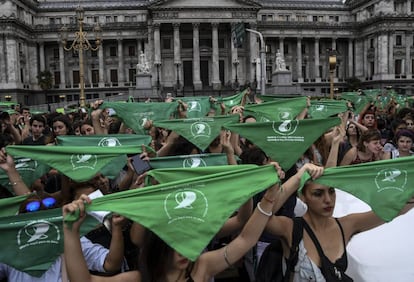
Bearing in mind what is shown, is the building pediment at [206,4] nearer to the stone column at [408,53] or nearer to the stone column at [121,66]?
the stone column at [121,66]

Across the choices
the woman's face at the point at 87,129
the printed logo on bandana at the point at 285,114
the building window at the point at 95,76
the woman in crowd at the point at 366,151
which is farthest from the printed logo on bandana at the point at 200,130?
the building window at the point at 95,76

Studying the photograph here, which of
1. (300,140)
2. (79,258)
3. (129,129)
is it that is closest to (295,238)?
(79,258)

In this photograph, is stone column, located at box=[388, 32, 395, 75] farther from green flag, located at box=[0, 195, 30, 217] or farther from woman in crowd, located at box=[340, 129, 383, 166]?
green flag, located at box=[0, 195, 30, 217]

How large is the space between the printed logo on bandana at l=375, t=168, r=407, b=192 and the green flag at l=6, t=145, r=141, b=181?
3.61 meters

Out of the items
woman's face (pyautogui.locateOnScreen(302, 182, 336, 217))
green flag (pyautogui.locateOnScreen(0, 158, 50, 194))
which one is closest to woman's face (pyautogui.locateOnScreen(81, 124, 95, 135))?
green flag (pyautogui.locateOnScreen(0, 158, 50, 194))

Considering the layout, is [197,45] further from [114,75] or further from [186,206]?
[186,206]

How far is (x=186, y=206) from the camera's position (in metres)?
3.91

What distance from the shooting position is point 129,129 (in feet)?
38.1

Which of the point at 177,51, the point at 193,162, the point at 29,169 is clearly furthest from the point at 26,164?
the point at 177,51

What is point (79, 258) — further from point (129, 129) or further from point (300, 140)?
point (129, 129)

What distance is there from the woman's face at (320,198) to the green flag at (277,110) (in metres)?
6.10

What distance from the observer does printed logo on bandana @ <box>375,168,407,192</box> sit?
462 centimetres

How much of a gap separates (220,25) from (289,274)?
71.2m

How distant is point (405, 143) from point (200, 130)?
367cm
